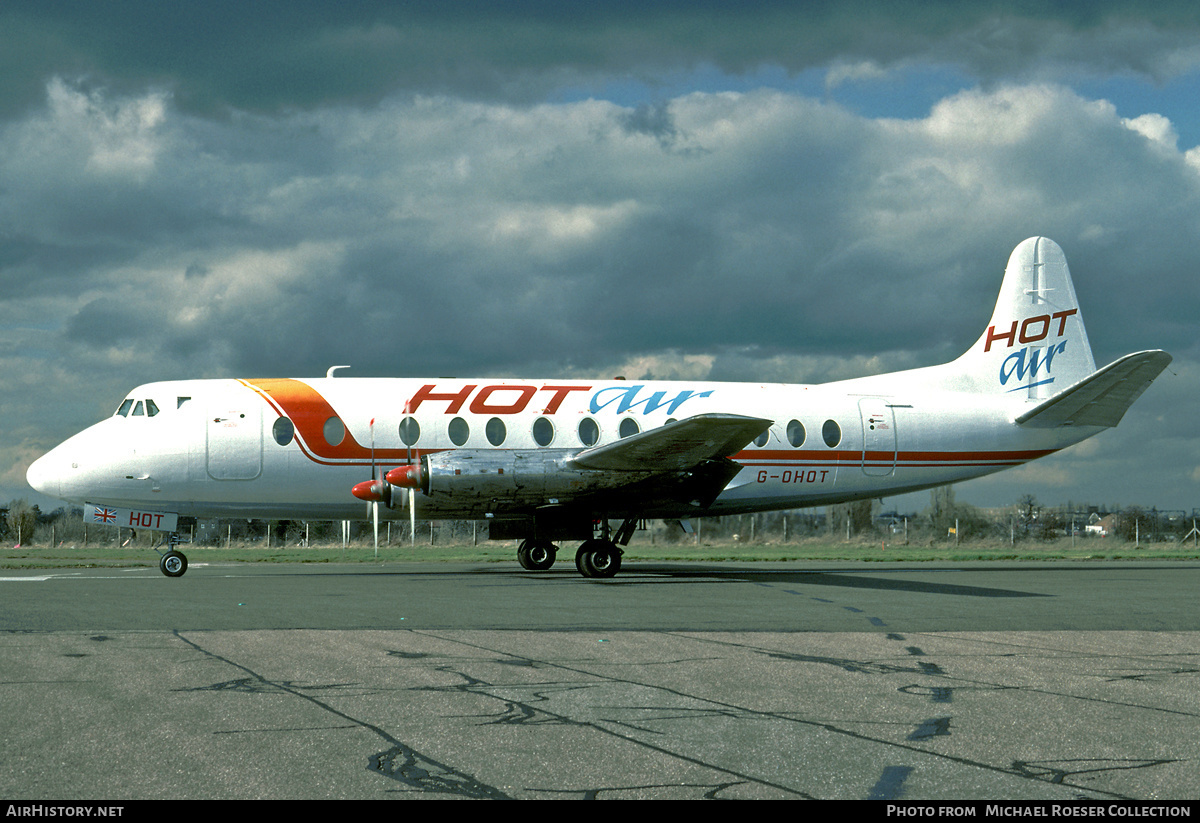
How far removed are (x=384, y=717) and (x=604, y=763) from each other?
6.18 feet

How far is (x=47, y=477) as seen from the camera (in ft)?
70.8

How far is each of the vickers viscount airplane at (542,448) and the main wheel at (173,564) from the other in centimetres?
5

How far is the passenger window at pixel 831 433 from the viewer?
24.3 meters

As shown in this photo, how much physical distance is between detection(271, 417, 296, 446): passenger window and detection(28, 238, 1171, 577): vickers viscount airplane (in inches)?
2.0

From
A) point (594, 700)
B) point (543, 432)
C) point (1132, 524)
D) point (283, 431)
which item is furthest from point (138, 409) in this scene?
point (1132, 524)

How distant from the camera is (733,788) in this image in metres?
5.12

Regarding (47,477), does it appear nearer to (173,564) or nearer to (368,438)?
(173,564)

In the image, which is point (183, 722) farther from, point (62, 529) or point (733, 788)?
point (62, 529)

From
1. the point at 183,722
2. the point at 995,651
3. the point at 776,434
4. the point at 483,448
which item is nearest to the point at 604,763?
the point at 183,722

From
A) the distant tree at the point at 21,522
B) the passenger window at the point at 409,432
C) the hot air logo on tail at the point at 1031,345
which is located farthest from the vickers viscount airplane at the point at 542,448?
the distant tree at the point at 21,522

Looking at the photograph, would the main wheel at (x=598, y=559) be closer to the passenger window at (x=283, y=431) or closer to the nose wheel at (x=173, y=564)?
the passenger window at (x=283, y=431)

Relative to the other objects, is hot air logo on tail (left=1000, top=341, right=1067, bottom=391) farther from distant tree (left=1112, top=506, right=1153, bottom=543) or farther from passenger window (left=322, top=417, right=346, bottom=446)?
distant tree (left=1112, top=506, right=1153, bottom=543)

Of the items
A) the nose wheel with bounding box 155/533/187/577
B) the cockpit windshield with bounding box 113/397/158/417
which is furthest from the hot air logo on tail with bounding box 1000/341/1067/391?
the cockpit windshield with bounding box 113/397/158/417

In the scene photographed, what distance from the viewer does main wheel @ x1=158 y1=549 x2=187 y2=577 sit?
2080 centimetres
